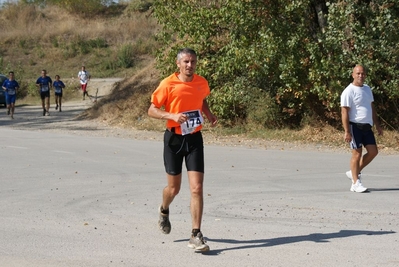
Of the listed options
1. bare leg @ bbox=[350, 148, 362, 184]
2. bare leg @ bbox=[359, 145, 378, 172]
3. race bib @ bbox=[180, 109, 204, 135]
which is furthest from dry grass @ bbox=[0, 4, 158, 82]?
race bib @ bbox=[180, 109, 204, 135]

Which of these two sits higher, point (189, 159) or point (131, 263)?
point (189, 159)

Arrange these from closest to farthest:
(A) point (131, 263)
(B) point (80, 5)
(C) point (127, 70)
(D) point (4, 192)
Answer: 1. (A) point (131, 263)
2. (D) point (4, 192)
3. (C) point (127, 70)
4. (B) point (80, 5)

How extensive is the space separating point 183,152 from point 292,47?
11340 millimetres

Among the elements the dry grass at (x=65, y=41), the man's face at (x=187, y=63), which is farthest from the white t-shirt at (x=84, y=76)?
the man's face at (x=187, y=63)

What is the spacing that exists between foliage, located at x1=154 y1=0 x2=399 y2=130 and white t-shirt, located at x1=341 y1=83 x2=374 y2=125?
695 centimetres

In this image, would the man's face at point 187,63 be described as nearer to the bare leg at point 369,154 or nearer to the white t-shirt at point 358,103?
the white t-shirt at point 358,103

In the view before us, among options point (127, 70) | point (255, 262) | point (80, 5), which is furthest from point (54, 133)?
point (80, 5)

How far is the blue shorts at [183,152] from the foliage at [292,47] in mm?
10742

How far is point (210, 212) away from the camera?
940cm

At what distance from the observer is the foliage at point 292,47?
17.7m

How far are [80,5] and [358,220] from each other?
5557 cm

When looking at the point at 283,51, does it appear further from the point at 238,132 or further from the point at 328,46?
→ the point at 238,132

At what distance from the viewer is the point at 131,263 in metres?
6.90

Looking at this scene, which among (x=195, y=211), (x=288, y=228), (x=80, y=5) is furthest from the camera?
(x=80, y=5)
